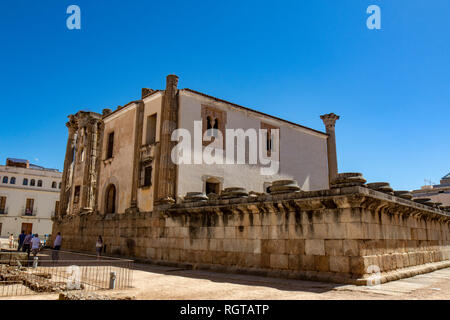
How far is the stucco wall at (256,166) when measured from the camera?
16.4 metres

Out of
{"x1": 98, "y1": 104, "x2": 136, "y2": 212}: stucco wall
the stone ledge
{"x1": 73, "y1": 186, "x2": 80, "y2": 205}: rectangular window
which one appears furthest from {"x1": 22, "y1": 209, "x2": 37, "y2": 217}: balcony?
the stone ledge

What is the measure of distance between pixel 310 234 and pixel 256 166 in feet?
38.1

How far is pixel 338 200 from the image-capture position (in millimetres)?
7387

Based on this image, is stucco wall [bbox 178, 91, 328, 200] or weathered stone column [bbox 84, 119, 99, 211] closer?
stucco wall [bbox 178, 91, 328, 200]

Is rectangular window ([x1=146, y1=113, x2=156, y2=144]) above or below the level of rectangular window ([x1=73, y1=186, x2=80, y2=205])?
above

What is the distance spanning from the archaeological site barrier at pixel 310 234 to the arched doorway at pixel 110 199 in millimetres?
8033

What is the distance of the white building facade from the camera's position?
3769cm

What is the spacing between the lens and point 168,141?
15.7m

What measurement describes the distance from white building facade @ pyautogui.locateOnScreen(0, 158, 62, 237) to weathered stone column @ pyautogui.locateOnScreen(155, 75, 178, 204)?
3025 cm

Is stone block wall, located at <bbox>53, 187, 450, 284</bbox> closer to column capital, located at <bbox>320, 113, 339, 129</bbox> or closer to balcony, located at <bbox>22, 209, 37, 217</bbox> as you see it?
column capital, located at <bbox>320, 113, 339, 129</bbox>

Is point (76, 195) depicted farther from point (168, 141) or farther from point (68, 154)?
point (168, 141)

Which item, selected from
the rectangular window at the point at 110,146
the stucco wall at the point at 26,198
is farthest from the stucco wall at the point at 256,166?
the stucco wall at the point at 26,198
